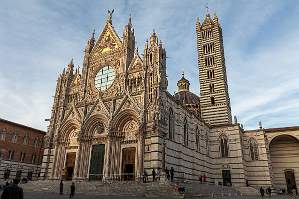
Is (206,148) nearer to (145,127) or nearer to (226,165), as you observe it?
(226,165)

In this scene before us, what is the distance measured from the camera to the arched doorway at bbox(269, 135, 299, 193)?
3931cm

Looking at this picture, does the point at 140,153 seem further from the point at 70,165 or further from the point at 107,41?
the point at 107,41

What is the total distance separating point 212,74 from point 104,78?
19.5 m

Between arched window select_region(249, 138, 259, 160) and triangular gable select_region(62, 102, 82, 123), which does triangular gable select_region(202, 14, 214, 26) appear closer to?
arched window select_region(249, 138, 259, 160)

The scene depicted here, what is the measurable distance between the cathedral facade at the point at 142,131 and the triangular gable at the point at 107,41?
126 millimetres

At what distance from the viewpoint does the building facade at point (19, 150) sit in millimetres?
33531

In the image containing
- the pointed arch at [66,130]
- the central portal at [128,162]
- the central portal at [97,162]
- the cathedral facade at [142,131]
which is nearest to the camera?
the central portal at [128,162]

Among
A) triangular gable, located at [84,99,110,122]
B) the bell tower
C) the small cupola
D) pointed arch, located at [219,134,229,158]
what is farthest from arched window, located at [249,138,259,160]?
triangular gable, located at [84,99,110,122]

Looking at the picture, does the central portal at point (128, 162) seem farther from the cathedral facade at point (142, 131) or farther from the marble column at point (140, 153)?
the marble column at point (140, 153)

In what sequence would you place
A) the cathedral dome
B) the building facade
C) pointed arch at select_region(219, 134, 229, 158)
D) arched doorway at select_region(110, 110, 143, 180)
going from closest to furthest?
arched doorway at select_region(110, 110, 143, 180), the building facade, pointed arch at select_region(219, 134, 229, 158), the cathedral dome

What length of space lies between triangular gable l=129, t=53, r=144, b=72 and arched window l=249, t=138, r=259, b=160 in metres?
20.3

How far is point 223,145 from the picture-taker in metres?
36.3

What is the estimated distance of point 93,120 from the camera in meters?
28.4

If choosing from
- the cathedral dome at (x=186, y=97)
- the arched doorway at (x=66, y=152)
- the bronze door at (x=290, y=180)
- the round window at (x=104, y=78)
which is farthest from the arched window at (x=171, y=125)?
the bronze door at (x=290, y=180)
